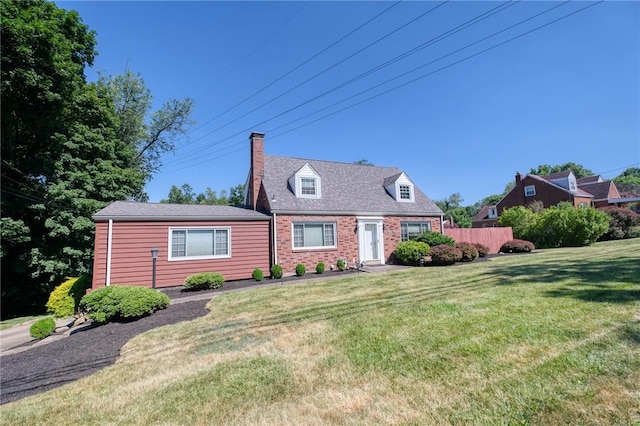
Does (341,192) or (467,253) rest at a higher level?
(341,192)

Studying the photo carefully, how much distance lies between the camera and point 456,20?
374 inches

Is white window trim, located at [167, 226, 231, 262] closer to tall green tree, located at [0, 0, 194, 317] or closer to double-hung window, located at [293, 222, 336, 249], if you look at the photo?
double-hung window, located at [293, 222, 336, 249]

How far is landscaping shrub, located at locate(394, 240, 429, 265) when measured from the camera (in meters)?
14.8

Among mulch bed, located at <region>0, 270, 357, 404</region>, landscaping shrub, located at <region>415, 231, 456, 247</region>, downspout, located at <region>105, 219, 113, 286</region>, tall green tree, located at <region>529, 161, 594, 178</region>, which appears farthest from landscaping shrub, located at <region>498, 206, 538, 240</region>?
tall green tree, located at <region>529, 161, 594, 178</region>

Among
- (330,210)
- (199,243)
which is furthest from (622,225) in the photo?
(199,243)

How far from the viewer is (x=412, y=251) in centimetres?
1486

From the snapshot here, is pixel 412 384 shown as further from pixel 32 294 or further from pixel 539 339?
pixel 32 294

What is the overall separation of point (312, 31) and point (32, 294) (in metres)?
20.7

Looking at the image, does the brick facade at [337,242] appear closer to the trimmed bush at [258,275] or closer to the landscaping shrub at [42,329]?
the trimmed bush at [258,275]

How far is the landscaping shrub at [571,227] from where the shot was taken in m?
20.8

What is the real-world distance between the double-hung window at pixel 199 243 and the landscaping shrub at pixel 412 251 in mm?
8775

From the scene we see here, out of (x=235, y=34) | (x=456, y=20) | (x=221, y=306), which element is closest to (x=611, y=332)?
(x=221, y=306)

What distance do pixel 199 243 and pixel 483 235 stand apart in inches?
708

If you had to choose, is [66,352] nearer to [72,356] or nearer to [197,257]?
[72,356]
